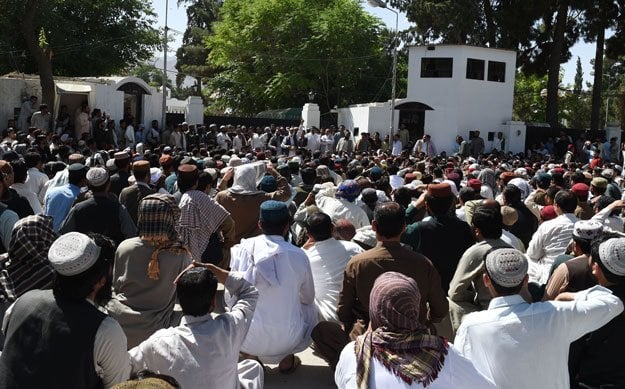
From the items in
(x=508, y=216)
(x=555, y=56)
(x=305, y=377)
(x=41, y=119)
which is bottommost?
(x=305, y=377)

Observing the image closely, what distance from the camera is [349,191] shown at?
7.39 m

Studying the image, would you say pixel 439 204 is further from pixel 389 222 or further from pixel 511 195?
pixel 511 195

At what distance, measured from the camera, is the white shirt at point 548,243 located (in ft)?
19.9

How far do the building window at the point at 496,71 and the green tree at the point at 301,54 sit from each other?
9.13m

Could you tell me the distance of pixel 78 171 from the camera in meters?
6.74

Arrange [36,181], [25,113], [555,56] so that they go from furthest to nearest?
[555,56]
[25,113]
[36,181]

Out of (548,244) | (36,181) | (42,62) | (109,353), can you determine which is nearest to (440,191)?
(548,244)

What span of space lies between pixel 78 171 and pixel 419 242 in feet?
11.3

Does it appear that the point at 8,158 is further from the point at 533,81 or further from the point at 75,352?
the point at 533,81

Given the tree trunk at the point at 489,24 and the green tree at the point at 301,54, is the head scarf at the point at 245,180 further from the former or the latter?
the green tree at the point at 301,54

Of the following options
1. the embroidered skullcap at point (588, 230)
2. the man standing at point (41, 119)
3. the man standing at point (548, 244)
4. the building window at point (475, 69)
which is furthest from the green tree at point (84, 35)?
the embroidered skullcap at point (588, 230)

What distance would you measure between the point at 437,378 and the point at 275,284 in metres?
2.33

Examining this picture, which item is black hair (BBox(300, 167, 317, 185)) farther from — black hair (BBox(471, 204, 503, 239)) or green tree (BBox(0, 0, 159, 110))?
green tree (BBox(0, 0, 159, 110))

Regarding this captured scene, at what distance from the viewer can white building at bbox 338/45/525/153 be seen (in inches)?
1155
